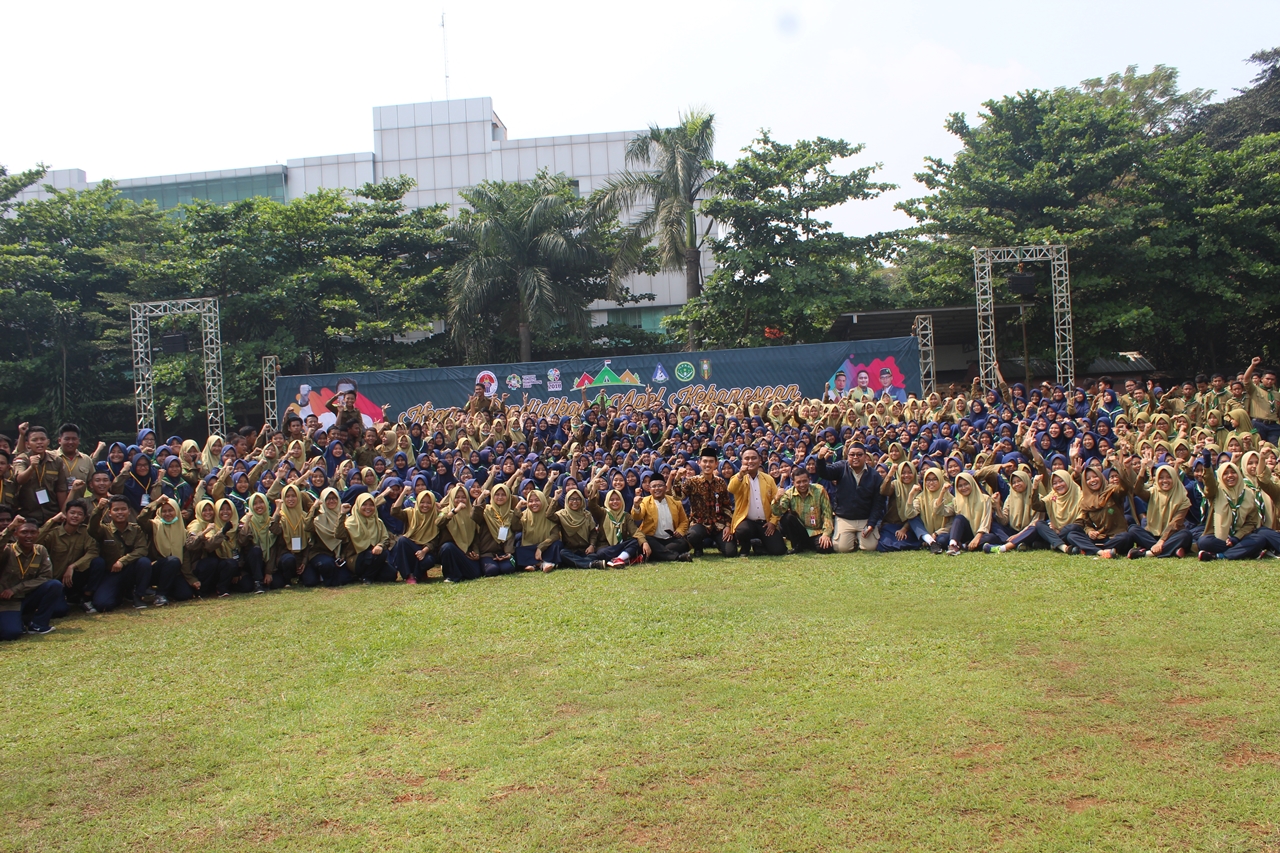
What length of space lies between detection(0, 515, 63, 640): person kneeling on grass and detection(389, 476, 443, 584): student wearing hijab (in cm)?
304

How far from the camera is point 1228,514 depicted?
8648 millimetres

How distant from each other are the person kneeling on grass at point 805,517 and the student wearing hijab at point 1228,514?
3646 millimetres

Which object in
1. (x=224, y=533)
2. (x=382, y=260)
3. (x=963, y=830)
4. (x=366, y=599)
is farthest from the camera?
(x=382, y=260)

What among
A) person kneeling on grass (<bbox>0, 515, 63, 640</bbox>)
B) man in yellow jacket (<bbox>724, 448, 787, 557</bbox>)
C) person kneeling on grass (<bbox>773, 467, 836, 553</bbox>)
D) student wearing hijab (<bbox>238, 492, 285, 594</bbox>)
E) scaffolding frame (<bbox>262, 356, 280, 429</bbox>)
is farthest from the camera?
scaffolding frame (<bbox>262, 356, 280, 429</bbox>)

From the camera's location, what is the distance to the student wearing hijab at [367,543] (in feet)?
31.1

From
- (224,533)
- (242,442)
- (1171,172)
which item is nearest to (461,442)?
(242,442)

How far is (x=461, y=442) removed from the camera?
13.3 m

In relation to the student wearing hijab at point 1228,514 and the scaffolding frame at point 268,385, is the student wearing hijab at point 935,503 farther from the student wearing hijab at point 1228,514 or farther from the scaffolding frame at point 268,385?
the scaffolding frame at point 268,385

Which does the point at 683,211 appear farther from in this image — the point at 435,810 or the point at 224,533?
the point at 435,810

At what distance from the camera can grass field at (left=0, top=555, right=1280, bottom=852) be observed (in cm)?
354

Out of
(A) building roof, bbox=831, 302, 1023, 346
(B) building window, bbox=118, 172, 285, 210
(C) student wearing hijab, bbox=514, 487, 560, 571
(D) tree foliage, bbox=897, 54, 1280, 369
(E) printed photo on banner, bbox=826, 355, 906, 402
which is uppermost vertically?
(B) building window, bbox=118, 172, 285, 210

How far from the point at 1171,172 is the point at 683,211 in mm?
11726

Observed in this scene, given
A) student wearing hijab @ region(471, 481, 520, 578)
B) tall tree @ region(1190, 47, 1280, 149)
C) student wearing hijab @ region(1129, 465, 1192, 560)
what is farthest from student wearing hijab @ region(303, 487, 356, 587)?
tall tree @ region(1190, 47, 1280, 149)

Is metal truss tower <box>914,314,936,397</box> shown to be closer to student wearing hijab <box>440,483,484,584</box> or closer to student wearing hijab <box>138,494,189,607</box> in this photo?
student wearing hijab <box>440,483,484,584</box>
